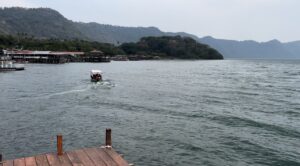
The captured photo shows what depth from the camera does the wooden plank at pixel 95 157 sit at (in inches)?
671

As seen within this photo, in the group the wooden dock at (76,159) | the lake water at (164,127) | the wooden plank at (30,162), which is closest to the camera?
the wooden plank at (30,162)

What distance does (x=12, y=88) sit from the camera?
2564 inches

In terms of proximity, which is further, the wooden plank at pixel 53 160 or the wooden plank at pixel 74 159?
the wooden plank at pixel 74 159

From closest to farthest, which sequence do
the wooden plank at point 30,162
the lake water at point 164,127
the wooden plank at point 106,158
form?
the wooden plank at point 30,162 → the wooden plank at point 106,158 → the lake water at point 164,127

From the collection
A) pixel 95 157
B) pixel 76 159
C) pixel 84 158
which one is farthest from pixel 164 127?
pixel 76 159

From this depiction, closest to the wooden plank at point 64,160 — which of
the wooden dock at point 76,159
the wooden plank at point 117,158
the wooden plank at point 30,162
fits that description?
the wooden dock at point 76,159

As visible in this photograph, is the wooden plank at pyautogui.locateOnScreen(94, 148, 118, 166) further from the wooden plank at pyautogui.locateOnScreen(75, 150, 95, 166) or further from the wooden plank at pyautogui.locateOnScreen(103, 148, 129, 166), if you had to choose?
the wooden plank at pyautogui.locateOnScreen(75, 150, 95, 166)

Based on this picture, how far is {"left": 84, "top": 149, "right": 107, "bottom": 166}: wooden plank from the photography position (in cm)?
1705

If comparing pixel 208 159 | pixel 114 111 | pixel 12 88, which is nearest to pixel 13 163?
pixel 208 159

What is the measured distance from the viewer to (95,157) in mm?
17969

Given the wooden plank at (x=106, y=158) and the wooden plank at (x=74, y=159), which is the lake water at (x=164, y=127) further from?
the wooden plank at (x=74, y=159)

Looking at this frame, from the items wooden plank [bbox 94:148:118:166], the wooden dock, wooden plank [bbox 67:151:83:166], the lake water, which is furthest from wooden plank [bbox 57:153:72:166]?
the lake water

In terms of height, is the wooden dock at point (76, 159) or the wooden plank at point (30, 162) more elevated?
the wooden dock at point (76, 159)

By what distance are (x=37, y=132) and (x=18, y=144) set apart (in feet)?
12.7
